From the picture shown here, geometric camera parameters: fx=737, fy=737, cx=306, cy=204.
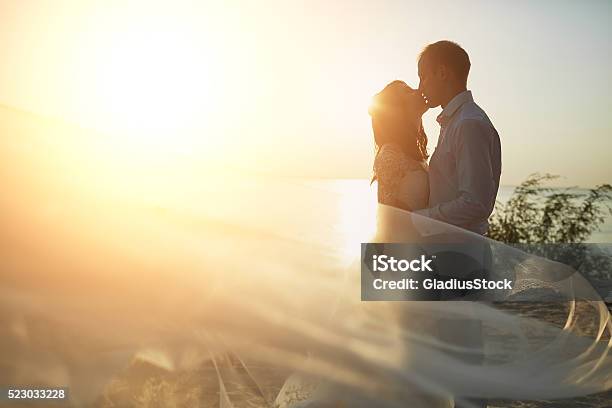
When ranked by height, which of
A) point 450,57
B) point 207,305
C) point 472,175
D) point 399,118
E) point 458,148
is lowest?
point 207,305

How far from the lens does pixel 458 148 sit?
321 cm

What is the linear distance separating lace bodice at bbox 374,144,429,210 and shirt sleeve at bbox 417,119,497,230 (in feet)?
0.67

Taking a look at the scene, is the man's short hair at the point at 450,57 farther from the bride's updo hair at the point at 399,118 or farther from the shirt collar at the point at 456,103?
the bride's updo hair at the point at 399,118

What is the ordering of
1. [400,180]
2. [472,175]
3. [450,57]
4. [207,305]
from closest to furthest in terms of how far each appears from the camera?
[472,175] < [450,57] < [400,180] < [207,305]

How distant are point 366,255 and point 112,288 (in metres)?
1.29

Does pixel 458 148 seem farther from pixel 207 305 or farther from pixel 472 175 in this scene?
pixel 207 305

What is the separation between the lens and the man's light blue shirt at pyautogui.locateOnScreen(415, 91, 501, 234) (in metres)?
3.17

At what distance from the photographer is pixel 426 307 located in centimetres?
366

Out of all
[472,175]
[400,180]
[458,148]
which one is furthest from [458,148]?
[400,180]

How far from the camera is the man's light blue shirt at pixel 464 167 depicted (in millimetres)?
3170

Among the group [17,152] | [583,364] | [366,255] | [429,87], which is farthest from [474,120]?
[17,152]

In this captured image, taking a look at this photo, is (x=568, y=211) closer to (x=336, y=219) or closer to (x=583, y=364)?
(x=583, y=364)

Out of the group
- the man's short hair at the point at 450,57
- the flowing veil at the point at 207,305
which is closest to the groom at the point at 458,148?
the man's short hair at the point at 450,57

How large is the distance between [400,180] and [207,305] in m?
A: 1.17
